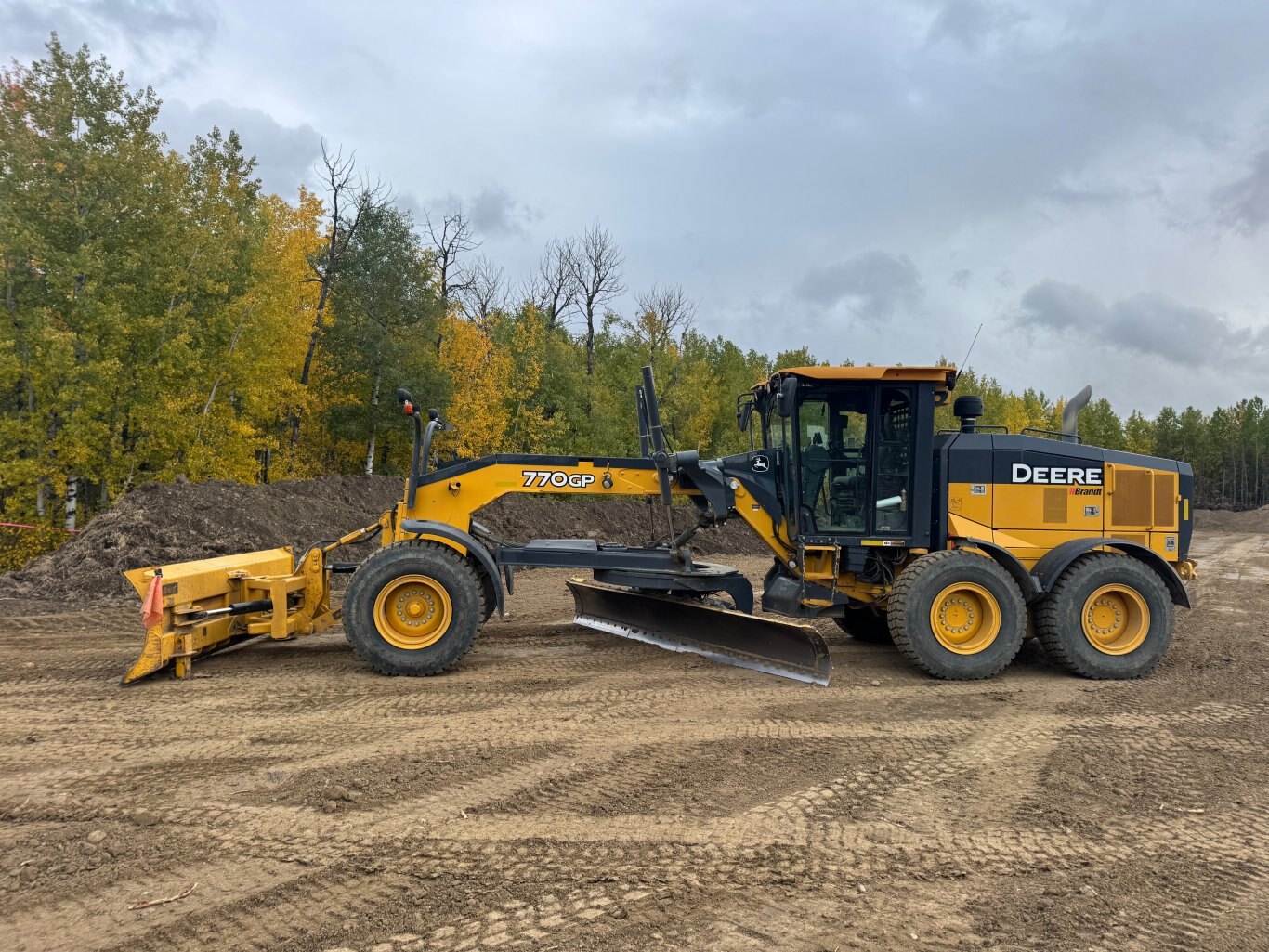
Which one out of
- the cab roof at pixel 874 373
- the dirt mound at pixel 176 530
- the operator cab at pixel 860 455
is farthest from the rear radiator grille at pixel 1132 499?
the dirt mound at pixel 176 530

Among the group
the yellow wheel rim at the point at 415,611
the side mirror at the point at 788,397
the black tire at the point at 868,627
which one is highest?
the side mirror at the point at 788,397

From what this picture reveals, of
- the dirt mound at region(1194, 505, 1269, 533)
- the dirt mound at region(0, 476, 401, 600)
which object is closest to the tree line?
the dirt mound at region(0, 476, 401, 600)

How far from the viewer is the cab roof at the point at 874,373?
279 inches

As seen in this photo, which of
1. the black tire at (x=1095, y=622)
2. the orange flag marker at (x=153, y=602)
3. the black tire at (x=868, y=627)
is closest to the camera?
the orange flag marker at (x=153, y=602)

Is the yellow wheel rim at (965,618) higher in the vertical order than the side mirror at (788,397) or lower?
lower

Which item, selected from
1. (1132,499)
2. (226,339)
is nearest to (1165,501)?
(1132,499)

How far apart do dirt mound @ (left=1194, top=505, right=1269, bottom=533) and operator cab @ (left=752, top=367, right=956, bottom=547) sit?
34.7m

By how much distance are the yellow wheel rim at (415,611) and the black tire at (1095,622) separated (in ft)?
17.9

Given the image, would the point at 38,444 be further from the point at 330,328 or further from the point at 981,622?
the point at 981,622

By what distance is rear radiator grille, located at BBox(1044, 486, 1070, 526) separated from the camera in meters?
7.43

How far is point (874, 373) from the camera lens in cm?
710

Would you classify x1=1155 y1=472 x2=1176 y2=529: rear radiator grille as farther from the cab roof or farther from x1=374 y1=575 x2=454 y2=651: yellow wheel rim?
x1=374 y1=575 x2=454 y2=651: yellow wheel rim

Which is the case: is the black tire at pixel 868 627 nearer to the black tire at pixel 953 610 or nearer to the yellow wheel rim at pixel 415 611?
the black tire at pixel 953 610

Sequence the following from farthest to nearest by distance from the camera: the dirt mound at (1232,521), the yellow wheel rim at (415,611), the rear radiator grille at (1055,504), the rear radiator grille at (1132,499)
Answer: the dirt mound at (1232,521) < the rear radiator grille at (1132,499) < the rear radiator grille at (1055,504) < the yellow wheel rim at (415,611)
